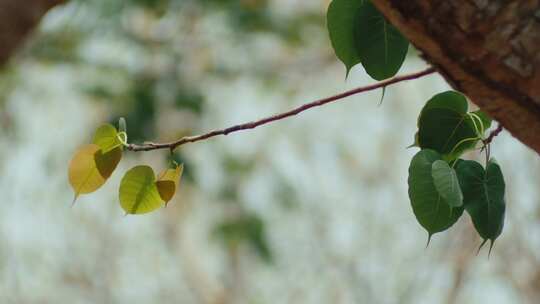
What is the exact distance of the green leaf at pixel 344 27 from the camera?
2.51 ft

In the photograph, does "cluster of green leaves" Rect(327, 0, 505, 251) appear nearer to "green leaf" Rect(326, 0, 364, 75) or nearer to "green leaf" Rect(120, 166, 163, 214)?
"green leaf" Rect(326, 0, 364, 75)

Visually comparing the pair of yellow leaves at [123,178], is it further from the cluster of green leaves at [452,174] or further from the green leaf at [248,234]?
the green leaf at [248,234]

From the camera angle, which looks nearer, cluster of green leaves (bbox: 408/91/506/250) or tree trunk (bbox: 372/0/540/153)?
tree trunk (bbox: 372/0/540/153)

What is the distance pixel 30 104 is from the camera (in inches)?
225

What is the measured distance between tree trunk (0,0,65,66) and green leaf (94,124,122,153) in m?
1.78

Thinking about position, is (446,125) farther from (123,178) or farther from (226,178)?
(226,178)

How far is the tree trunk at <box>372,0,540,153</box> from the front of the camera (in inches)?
23.6

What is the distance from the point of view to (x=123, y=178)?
0.84 metres

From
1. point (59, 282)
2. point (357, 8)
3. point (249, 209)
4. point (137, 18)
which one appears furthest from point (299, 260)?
point (357, 8)

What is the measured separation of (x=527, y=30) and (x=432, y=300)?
4.95m

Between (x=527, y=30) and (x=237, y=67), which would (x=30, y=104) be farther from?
(x=527, y=30)

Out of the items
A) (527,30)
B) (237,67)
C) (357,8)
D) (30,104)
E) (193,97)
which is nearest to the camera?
(527,30)

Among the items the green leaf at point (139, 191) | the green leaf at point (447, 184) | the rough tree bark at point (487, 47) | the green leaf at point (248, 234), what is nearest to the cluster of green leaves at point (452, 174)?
the green leaf at point (447, 184)

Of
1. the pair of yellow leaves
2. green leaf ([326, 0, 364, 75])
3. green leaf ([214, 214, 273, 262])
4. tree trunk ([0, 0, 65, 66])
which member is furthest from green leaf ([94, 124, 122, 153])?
green leaf ([214, 214, 273, 262])
